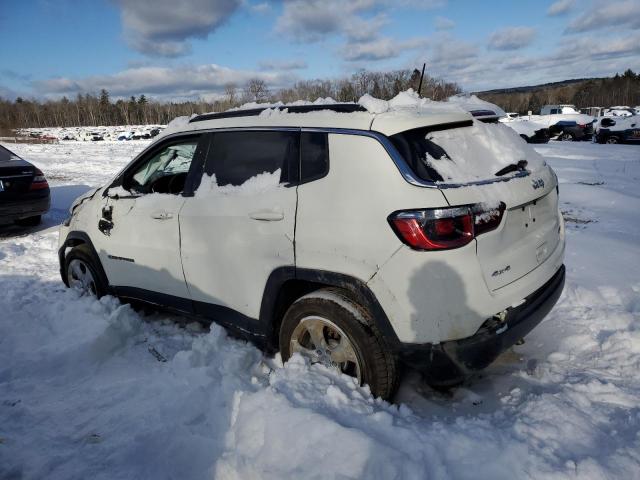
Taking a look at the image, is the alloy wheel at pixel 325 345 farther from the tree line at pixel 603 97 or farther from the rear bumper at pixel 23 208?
the tree line at pixel 603 97

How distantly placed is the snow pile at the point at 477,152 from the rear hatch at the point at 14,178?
290 inches

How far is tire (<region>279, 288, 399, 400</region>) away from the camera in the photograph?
106 inches

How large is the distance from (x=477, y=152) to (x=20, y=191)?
7.60m

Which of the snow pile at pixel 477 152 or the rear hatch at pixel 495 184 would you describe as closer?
the rear hatch at pixel 495 184

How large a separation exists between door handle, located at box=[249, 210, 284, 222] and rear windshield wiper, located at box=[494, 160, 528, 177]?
1341 millimetres

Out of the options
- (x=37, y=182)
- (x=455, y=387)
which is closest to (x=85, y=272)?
(x=455, y=387)

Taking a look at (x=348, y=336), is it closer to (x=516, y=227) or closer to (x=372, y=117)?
(x=516, y=227)

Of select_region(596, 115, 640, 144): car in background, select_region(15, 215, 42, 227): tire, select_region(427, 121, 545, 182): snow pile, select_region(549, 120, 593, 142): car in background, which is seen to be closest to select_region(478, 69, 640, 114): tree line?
select_region(549, 120, 593, 142): car in background

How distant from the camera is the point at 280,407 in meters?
2.61

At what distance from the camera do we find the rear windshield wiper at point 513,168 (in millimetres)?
2772

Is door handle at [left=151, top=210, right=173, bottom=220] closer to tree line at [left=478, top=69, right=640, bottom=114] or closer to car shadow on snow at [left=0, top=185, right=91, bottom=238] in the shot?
car shadow on snow at [left=0, top=185, right=91, bottom=238]

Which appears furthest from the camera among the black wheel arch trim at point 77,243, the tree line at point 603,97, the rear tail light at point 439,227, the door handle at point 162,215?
the tree line at point 603,97

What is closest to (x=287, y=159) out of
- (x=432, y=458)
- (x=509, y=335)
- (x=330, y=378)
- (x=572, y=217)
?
(x=330, y=378)

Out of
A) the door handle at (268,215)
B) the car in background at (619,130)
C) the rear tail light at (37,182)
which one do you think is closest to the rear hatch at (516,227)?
the door handle at (268,215)
